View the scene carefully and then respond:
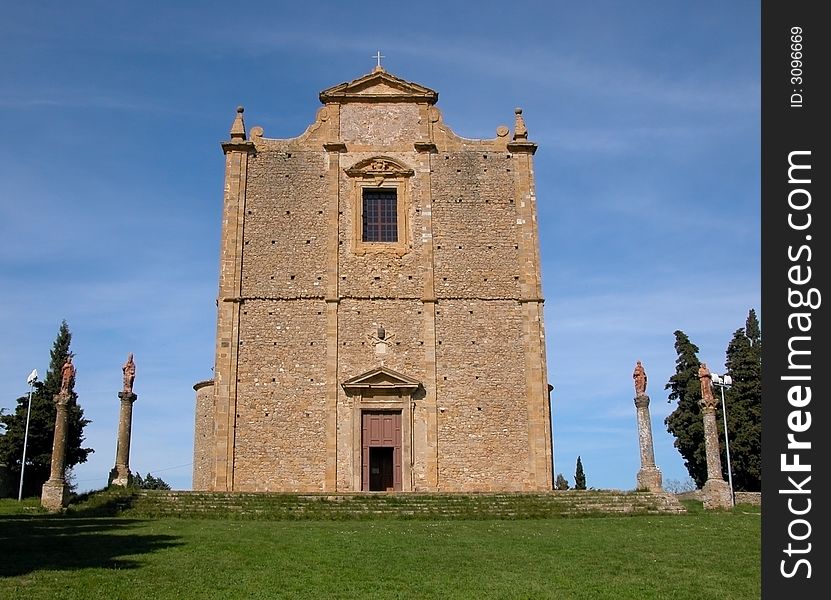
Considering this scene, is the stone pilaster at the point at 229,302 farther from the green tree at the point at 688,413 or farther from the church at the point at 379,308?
the green tree at the point at 688,413

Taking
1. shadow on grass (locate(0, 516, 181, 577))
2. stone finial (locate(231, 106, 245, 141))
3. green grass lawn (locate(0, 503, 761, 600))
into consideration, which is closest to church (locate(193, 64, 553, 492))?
stone finial (locate(231, 106, 245, 141))

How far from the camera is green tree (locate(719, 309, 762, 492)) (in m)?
35.5

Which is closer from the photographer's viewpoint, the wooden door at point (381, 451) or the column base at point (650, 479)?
the column base at point (650, 479)

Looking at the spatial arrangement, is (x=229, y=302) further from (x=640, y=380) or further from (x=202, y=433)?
(x=640, y=380)

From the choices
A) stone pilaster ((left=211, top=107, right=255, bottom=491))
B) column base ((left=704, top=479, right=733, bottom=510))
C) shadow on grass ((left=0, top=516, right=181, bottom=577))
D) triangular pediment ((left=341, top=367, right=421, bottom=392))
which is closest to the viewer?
shadow on grass ((left=0, top=516, right=181, bottom=577))

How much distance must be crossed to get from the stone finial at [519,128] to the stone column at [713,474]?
34.1 ft

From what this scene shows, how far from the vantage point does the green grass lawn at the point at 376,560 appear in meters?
9.48

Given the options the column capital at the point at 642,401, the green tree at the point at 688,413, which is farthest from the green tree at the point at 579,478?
the column capital at the point at 642,401

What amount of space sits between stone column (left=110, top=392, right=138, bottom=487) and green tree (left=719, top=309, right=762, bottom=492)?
80.4 feet

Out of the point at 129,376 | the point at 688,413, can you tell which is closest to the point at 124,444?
the point at 129,376

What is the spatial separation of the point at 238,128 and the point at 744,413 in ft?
81.9

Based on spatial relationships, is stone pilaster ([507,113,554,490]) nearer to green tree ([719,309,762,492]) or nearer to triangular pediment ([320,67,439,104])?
triangular pediment ([320,67,439,104])

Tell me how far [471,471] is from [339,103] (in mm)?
12951
